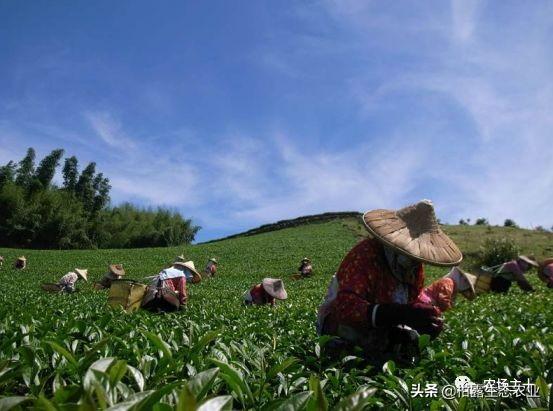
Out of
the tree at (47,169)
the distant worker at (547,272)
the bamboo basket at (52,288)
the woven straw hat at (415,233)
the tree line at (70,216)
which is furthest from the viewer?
the tree at (47,169)

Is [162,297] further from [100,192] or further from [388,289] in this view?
[100,192]

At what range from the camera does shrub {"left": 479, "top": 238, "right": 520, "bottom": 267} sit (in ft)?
64.5

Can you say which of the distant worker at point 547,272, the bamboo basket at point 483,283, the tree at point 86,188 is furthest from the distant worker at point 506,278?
the tree at point 86,188

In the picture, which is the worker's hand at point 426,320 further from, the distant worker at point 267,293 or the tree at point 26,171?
the tree at point 26,171

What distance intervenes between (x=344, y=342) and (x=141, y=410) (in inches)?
88.5

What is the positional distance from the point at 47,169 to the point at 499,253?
5425 centimetres

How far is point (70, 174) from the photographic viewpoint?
6225cm

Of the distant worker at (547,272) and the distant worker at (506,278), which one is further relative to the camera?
the distant worker at (547,272)

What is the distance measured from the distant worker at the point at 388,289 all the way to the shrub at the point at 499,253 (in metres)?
17.8

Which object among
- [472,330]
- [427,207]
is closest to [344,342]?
[427,207]

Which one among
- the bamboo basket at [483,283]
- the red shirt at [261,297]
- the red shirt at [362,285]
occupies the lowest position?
the red shirt at [362,285]

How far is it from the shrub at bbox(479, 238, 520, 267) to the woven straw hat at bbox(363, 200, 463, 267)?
1778cm

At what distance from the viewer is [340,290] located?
3.31 meters

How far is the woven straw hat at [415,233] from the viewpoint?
314 centimetres
